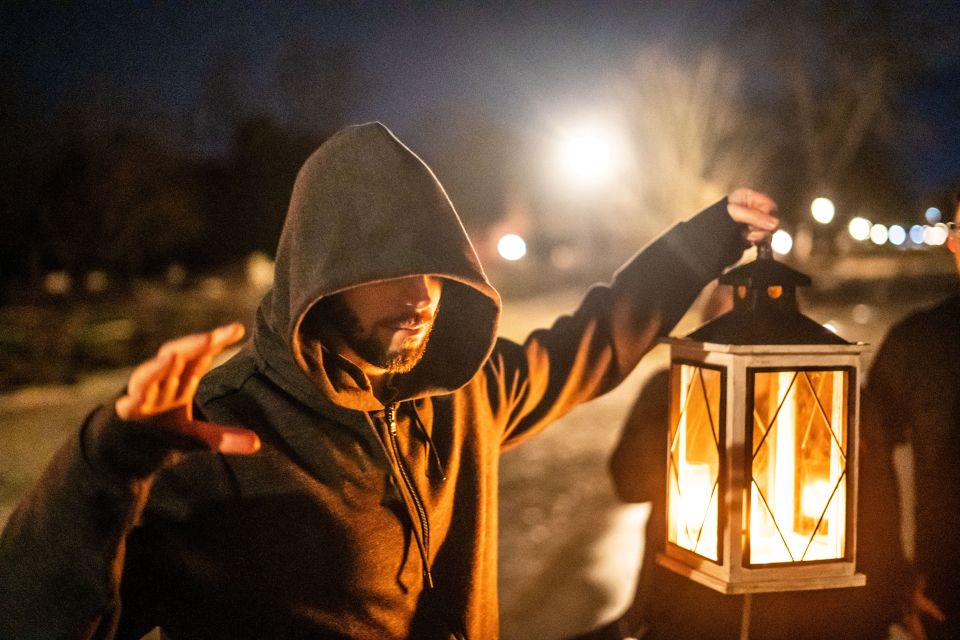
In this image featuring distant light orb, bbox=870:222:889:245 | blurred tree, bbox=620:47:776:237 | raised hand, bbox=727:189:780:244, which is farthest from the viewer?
blurred tree, bbox=620:47:776:237

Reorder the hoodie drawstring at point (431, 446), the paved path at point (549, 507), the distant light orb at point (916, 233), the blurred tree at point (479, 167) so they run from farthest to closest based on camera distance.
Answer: the blurred tree at point (479, 167), the paved path at point (549, 507), the distant light orb at point (916, 233), the hoodie drawstring at point (431, 446)

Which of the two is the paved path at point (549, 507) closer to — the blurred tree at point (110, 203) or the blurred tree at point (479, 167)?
the blurred tree at point (110, 203)

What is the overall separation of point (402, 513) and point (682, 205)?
16.5 metres

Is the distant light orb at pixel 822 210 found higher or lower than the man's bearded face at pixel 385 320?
higher

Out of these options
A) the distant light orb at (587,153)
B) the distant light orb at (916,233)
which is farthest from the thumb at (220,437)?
the distant light orb at (587,153)

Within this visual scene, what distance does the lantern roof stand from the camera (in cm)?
192

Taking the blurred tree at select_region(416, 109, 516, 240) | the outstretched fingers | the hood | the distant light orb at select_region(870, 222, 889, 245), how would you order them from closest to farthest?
the outstretched fingers → the hood → the distant light orb at select_region(870, 222, 889, 245) → the blurred tree at select_region(416, 109, 516, 240)

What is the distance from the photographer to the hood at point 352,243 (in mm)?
1824

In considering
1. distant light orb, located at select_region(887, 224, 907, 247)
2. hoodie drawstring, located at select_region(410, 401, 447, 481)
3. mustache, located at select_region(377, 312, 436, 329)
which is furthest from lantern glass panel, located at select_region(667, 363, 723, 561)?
distant light orb, located at select_region(887, 224, 907, 247)

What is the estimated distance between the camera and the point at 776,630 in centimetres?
212

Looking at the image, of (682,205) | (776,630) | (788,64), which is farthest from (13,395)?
(788,64)

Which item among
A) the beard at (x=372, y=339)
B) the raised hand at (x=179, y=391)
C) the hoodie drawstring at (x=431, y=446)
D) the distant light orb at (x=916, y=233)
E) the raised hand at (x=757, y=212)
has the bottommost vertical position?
the hoodie drawstring at (x=431, y=446)

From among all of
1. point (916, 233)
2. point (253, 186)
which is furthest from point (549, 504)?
point (253, 186)

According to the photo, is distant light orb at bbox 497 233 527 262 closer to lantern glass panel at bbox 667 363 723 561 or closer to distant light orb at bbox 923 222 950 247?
lantern glass panel at bbox 667 363 723 561
